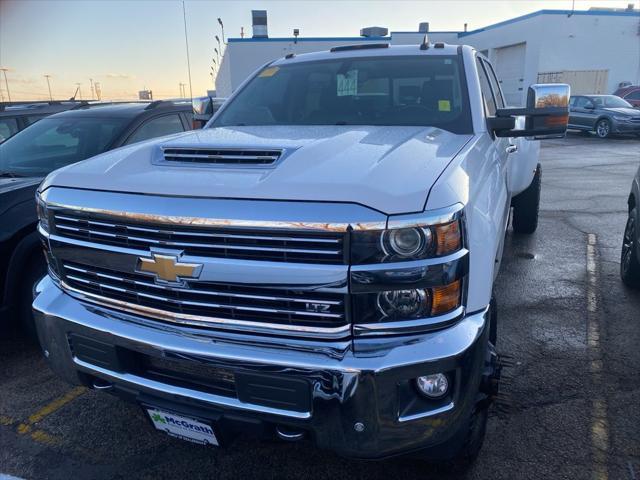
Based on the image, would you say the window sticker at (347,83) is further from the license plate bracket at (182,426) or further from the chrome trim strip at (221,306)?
the license plate bracket at (182,426)

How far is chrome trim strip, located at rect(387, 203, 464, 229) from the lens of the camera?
5.72 ft

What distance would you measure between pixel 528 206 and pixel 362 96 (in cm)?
360

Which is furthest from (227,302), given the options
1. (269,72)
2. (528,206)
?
(528,206)

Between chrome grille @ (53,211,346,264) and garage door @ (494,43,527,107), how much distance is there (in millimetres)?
30093

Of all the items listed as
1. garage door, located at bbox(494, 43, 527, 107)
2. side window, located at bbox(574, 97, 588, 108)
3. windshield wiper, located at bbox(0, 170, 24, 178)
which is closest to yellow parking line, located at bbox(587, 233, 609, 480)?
windshield wiper, located at bbox(0, 170, 24, 178)

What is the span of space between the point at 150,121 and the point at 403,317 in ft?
12.4

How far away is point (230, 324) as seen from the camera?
1972 millimetres

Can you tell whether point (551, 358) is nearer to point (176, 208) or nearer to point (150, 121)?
point (176, 208)

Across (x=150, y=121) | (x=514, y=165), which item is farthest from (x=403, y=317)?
(x=150, y=121)

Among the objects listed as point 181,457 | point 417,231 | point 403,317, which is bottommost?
point 181,457

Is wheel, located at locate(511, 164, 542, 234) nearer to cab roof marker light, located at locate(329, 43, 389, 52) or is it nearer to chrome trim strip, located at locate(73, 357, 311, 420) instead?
cab roof marker light, located at locate(329, 43, 389, 52)

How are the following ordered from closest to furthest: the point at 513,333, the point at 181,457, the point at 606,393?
the point at 181,457, the point at 606,393, the point at 513,333

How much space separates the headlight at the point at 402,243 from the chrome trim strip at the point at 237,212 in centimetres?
4

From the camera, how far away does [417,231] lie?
1776 millimetres
